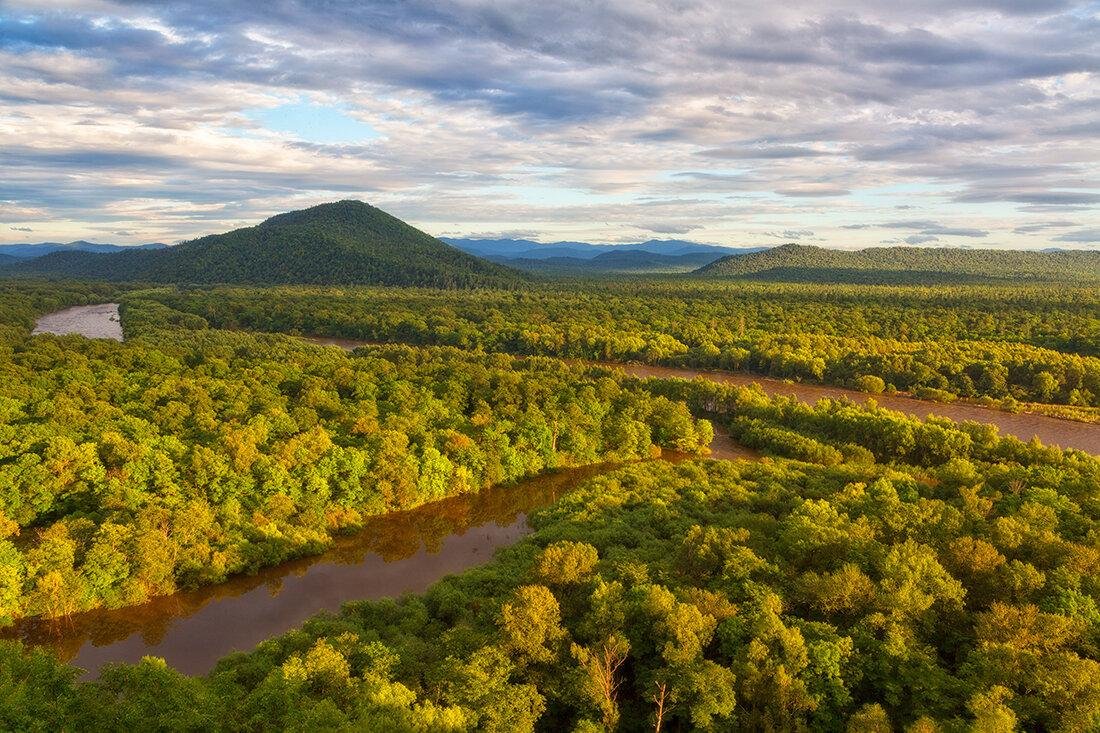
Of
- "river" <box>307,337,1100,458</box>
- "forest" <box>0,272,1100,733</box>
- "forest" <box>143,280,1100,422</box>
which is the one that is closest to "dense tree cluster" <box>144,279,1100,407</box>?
"forest" <box>143,280,1100,422</box>

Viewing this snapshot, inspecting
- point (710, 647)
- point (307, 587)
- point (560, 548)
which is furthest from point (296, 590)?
point (710, 647)

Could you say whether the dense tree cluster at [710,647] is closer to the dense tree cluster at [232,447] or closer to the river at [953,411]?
the dense tree cluster at [232,447]

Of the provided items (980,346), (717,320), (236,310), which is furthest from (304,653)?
(236,310)

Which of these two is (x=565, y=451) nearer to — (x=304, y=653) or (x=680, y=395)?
(x=680, y=395)

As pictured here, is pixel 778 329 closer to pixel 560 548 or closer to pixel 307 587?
pixel 307 587

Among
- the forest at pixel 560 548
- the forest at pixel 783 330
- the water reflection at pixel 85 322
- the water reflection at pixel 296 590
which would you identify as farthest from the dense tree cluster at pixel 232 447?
the water reflection at pixel 85 322
